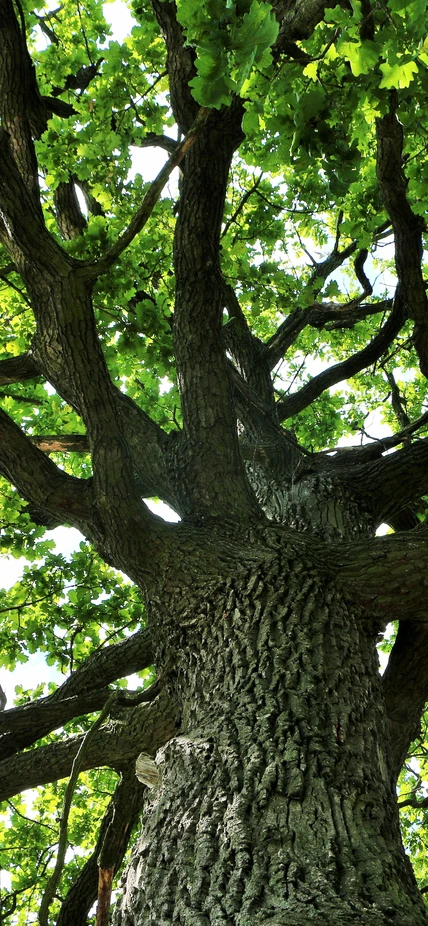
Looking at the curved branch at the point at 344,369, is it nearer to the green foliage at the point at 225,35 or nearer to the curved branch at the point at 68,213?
the curved branch at the point at 68,213

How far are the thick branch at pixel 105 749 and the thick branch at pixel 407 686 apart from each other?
54.5 inches

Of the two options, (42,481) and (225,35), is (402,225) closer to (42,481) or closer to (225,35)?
(225,35)

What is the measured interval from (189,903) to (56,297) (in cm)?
294

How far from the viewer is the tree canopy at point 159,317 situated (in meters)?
3.05

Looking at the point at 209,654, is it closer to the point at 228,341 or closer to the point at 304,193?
the point at 304,193

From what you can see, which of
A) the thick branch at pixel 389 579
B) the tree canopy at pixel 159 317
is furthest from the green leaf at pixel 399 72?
the thick branch at pixel 389 579

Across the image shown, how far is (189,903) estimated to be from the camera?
195cm

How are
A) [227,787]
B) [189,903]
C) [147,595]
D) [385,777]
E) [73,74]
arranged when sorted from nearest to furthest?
[189,903], [227,787], [385,777], [147,595], [73,74]

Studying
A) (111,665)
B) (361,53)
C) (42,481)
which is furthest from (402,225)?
(111,665)

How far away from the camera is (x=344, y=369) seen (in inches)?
273

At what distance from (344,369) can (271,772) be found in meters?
5.16

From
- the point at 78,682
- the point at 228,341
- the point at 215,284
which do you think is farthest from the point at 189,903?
the point at 228,341

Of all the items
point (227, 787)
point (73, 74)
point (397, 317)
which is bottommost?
point (227, 787)

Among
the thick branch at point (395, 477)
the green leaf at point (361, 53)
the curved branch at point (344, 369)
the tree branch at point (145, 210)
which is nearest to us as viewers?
the green leaf at point (361, 53)
